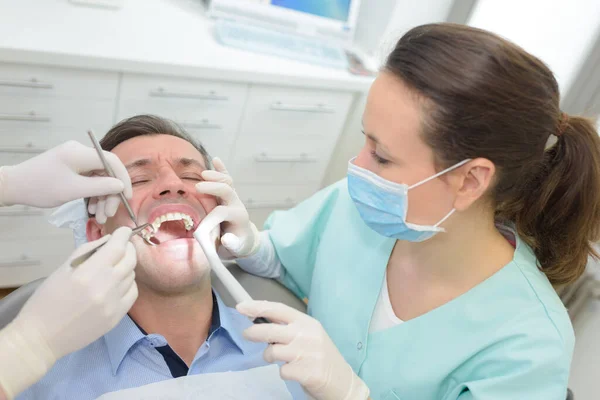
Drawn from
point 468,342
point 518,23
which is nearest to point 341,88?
point 518,23

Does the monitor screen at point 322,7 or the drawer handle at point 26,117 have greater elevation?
the monitor screen at point 322,7

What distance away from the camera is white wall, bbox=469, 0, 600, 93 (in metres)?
2.25

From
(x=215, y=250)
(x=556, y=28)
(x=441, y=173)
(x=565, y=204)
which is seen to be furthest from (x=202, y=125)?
(x=556, y=28)

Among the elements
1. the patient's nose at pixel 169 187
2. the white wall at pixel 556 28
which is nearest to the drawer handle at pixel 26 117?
the patient's nose at pixel 169 187

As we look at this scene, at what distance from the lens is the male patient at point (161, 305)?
1.21 meters

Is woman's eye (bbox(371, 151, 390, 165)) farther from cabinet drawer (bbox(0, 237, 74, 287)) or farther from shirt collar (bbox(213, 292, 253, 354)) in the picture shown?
cabinet drawer (bbox(0, 237, 74, 287))

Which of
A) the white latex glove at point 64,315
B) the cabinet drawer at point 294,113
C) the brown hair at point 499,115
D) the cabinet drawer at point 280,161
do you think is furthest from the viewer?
the cabinet drawer at point 280,161

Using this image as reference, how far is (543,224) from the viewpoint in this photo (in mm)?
1352

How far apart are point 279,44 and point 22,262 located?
1.43m

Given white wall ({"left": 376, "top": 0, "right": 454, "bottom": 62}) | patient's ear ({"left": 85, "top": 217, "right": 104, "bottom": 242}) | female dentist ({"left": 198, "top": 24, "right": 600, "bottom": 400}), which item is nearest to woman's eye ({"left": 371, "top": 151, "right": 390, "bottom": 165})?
female dentist ({"left": 198, "top": 24, "right": 600, "bottom": 400})

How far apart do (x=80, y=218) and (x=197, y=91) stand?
84 centimetres

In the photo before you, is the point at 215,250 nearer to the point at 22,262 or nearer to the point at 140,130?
the point at 140,130

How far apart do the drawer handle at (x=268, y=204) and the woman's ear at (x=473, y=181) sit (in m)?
1.61

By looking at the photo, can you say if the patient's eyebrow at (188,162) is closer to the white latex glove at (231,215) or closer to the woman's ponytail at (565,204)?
the white latex glove at (231,215)
